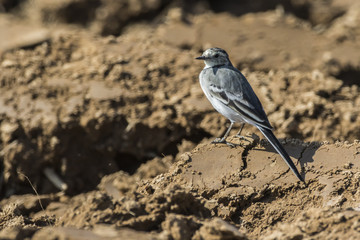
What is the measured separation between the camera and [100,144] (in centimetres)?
782

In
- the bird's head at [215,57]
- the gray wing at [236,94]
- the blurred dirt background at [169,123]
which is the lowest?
the blurred dirt background at [169,123]

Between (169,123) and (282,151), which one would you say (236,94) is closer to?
(282,151)

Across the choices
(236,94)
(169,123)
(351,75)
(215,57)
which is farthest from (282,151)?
(351,75)

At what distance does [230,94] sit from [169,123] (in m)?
1.90

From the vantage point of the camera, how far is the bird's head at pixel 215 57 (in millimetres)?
6559

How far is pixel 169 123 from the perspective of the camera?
7.79 meters

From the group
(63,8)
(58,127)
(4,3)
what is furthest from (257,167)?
(4,3)

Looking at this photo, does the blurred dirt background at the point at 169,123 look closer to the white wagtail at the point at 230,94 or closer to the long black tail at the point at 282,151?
the long black tail at the point at 282,151

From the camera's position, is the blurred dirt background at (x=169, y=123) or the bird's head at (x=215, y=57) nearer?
the blurred dirt background at (x=169, y=123)

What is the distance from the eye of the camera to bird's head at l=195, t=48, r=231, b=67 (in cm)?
656

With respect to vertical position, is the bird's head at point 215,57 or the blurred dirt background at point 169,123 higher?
the bird's head at point 215,57

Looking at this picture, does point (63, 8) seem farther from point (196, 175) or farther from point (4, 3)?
point (196, 175)

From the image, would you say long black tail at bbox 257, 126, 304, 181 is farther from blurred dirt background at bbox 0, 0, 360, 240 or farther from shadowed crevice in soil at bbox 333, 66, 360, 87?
shadowed crevice in soil at bbox 333, 66, 360, 87

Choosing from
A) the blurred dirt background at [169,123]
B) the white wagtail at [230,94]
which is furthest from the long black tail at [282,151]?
the blurred dirt background at [169,123]
